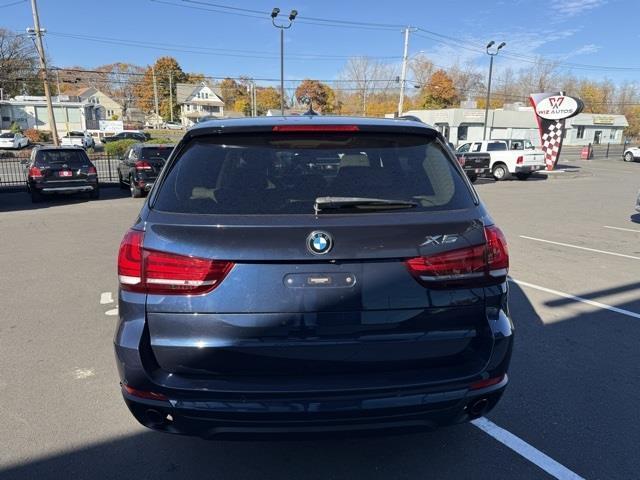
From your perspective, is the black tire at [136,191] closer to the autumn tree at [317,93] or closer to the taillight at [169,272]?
the taillight at [169,272]

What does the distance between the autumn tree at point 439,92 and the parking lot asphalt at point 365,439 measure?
261 feet

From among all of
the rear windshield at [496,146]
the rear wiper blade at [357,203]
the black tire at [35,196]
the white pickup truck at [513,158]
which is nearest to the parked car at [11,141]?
the black tire at [35,196]

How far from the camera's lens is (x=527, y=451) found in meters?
2.77

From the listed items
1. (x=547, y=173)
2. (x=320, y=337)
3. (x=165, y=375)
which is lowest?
(x=547, y=173)

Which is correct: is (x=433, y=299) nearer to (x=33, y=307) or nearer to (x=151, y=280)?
(x=151, y=280)

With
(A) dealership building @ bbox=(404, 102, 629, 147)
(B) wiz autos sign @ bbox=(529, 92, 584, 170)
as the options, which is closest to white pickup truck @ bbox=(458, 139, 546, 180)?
(B) wiz autos sign @ bbox=(529, 92, 584, 170)

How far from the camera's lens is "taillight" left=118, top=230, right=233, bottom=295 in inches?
80.4

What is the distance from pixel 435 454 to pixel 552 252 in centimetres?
612

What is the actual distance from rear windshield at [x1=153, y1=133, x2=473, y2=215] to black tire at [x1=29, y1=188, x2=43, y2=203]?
46.5 ft

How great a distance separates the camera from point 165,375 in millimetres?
2111

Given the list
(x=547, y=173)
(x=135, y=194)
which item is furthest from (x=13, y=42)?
(x=547, y=173)

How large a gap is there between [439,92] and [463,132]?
26069 mm

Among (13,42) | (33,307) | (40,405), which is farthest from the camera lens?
(13,42)

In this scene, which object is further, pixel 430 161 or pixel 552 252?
pixel 552 252
